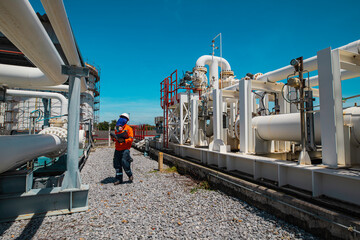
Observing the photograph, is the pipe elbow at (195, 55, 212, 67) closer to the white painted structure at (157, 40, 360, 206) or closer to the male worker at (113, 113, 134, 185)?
the white painted structure at (157, 40, 360, 206)

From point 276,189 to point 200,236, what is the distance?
2.02 meters

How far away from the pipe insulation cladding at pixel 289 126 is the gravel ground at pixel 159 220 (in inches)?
78.1

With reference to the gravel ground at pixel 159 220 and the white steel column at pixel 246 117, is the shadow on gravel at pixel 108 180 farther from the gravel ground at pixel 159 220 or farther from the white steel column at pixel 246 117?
the white steel column at pixel 246 117

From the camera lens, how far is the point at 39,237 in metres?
3.07

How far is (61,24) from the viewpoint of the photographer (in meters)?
2.93

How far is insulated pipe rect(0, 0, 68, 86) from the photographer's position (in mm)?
1889

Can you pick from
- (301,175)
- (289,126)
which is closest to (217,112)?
(289,126)

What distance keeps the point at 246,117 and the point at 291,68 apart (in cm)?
189

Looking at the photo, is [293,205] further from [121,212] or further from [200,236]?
[121,212]

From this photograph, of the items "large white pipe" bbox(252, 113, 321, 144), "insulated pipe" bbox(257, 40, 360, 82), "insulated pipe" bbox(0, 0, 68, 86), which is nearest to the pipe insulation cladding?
"large white pipe" bbox(252, 113, 321, 144)

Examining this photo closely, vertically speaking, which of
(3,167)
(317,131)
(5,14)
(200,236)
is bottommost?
(200,236)

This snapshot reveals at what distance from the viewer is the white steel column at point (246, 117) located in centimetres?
591

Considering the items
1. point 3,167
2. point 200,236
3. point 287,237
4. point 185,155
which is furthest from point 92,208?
point 185,155

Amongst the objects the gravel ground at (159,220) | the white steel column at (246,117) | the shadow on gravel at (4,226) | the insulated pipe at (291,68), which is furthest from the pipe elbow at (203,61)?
the shadow on gravel at (4,226)
